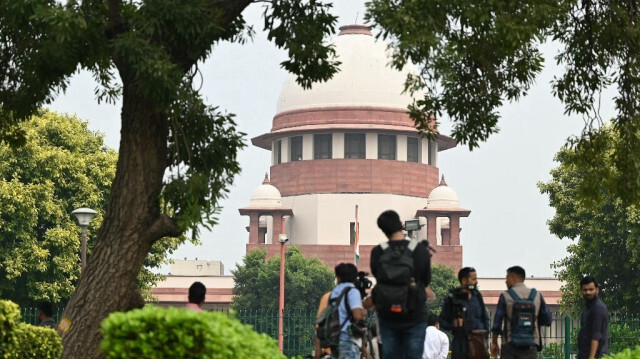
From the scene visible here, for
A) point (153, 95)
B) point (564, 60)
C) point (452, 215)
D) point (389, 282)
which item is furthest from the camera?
point (452, 215)

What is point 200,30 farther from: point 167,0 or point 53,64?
point 53,64

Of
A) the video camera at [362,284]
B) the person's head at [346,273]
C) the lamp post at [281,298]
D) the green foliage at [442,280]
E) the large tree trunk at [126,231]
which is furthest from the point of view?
the green foliage at [442,280]

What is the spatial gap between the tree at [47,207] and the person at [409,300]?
86.4 feet

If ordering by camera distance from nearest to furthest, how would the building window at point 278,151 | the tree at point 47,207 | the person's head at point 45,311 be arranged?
the person's head at point 45,311
the tree at point 47,207
the building window at point 278,151

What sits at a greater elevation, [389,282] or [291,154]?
[291,154]

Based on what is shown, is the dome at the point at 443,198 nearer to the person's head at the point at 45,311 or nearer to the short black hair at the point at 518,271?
the person's head at the point at 45,311

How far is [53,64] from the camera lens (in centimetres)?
1249

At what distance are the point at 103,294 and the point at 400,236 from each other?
3307 millimetres

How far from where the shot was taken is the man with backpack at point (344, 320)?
10.8 meters

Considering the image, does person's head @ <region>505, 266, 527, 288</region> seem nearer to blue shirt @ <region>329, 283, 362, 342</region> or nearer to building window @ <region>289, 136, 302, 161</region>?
blue shirt @ <region>329, 283, 362, 342</region>

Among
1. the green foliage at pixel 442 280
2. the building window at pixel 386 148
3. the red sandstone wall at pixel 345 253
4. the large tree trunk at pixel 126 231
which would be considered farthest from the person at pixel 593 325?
the building window at pixel 386 148

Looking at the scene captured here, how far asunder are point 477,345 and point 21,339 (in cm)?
381

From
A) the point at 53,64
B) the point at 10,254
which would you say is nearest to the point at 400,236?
the point at 53,64

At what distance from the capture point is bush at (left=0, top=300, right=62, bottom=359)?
9984 mm
